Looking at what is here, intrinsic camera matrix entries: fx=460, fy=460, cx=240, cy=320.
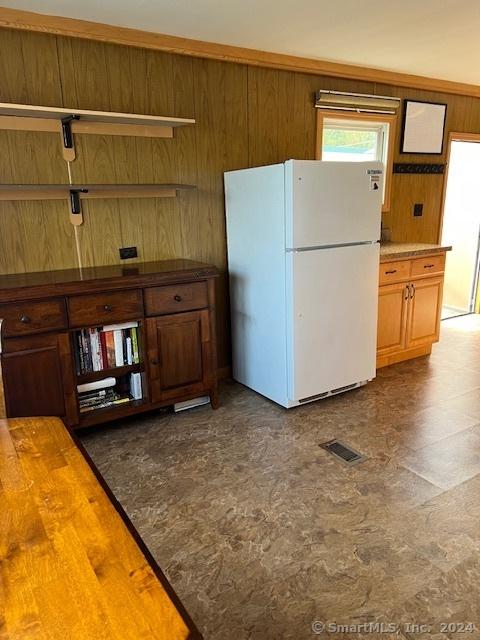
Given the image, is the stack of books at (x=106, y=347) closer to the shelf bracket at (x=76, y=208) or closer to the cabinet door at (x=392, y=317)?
the shelf bracket at (x=76, y=208)

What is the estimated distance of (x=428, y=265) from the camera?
3.73m

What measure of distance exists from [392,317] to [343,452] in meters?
1.47

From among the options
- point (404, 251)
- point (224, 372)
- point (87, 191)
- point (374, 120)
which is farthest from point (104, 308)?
point (374, 120)

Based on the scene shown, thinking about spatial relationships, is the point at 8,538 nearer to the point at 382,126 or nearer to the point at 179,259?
the point at 179,259

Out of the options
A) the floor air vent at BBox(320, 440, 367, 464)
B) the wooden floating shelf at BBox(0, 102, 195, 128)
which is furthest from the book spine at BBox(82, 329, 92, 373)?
the floor air vent at BBox(320, 440, 367, 464)

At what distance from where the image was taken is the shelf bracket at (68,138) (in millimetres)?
2631

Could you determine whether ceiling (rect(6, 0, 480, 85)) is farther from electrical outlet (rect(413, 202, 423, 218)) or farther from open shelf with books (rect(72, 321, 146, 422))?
open shelf with books (rect(72, 321, 146, 422))

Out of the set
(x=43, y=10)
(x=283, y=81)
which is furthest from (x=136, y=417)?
(x=283, y=81)

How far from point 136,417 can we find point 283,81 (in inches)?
104

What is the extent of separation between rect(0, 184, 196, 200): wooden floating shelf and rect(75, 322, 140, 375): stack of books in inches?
31.8

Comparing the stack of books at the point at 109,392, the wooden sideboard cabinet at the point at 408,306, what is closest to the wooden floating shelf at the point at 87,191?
the stack of books at the point at 109,392

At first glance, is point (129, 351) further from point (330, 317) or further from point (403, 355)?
point (403, 355)

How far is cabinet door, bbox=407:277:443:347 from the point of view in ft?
12.2

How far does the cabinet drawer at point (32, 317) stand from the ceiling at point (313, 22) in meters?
1.51
